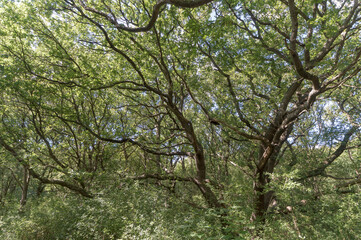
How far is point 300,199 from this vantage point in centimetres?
888

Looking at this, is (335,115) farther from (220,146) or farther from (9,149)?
(9,149)

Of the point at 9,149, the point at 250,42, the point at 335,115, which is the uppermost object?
the point at 250,42

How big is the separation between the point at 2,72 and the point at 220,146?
1180 cm

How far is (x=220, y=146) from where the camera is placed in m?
13.3

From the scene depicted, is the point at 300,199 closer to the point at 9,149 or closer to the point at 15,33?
the point at 9,149

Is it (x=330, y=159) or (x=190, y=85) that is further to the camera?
(x=330, y=159)

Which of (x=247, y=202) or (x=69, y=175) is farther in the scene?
(x=247, y=202)

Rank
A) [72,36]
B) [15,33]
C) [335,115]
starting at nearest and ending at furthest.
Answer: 1. [15,33]
2. [72,36]
3. [335,115]

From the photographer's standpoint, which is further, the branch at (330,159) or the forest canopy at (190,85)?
the branch at (330,159)

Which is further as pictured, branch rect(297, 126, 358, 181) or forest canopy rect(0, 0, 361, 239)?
branch rect(297, 126, 358, 181)

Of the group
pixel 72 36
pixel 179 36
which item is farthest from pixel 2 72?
pixel 179 36

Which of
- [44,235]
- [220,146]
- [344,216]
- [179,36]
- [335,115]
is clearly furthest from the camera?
[220,146]

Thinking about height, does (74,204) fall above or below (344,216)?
above

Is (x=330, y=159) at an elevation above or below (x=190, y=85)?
below
